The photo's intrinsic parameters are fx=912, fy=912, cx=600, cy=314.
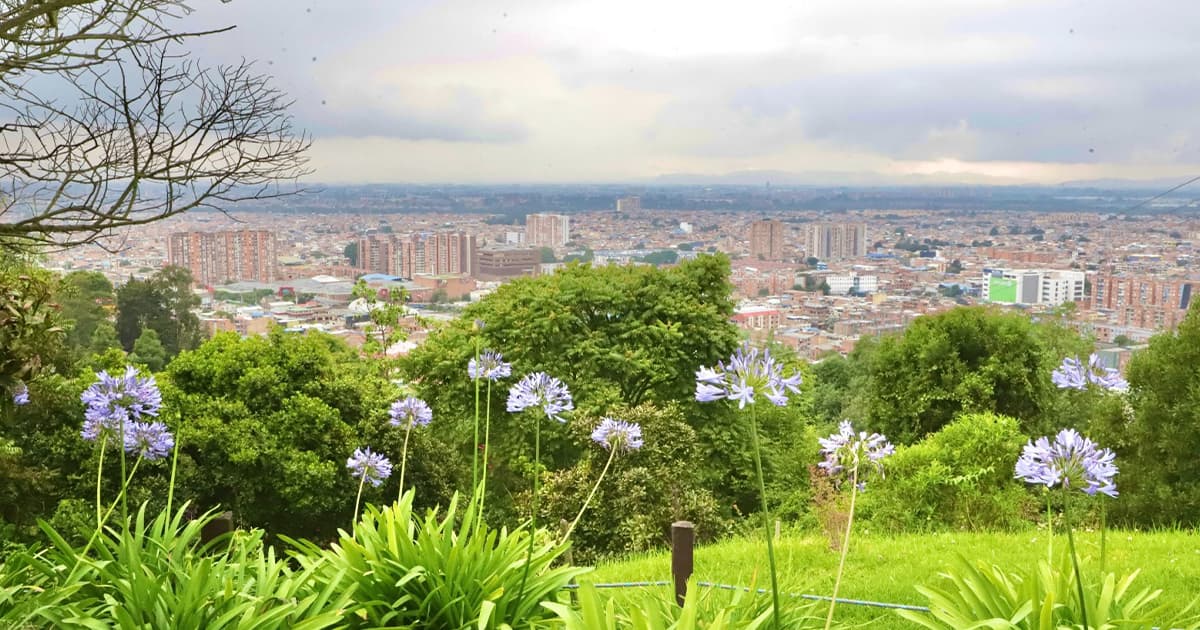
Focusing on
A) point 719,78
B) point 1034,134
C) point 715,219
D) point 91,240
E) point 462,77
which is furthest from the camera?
point 719,78

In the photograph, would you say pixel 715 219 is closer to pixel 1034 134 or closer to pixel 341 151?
pixel 341 151

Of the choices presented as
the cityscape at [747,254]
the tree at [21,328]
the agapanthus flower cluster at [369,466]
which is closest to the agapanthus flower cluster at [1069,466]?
the agapanthus flower cluster at [369,466]

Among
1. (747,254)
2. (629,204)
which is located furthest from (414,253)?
(747,254)

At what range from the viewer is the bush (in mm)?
9156

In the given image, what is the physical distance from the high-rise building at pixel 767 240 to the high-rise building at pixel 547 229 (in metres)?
9.28

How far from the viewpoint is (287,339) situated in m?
9.87

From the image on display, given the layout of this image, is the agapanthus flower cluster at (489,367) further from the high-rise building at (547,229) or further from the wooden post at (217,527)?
the high-rise building at (547,229)

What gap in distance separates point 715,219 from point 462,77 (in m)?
18.0

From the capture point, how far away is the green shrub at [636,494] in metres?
8.17

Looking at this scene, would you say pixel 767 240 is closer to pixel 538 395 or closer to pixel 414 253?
pixel 414 253

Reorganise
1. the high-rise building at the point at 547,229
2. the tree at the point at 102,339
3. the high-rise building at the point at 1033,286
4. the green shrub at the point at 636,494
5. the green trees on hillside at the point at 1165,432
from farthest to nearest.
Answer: the high-rise building at the point at 547,229
the high-rise building at the point at 1033,286
the tree at the point at 102,339
the green trees on hillside at the point at 1165,432
the green shrub at the point at 636,494

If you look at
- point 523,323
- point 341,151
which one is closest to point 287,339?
point 523,323

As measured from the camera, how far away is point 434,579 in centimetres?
304

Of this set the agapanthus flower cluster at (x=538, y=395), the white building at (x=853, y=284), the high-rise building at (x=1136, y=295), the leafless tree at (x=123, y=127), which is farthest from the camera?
the white building at (x=853, y=284)
